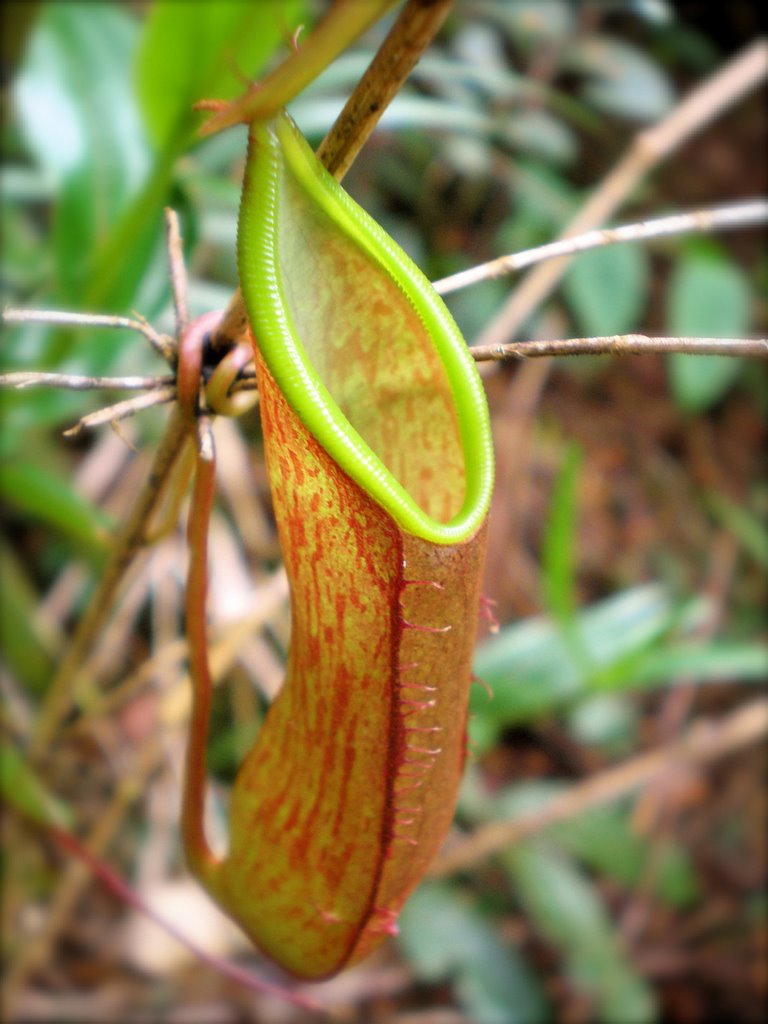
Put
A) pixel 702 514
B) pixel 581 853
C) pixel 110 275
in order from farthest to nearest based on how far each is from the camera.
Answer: pixel 702 514 → pixel 581 853 → pixel 110 275

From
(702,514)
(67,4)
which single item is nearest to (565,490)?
(67,4)

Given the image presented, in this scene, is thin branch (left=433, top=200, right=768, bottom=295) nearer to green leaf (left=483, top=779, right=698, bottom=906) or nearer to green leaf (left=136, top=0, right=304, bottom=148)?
green leaf (left=136, top=0, right=304, bottom=148)

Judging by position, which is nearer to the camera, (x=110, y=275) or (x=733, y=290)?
(x=110, y=275)

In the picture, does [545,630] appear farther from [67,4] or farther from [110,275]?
[67,4]

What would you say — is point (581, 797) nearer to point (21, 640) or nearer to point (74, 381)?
point (21, 640)

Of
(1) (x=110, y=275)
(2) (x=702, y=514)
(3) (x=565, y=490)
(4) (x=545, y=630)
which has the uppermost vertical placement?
(1) (x=110, y=275)

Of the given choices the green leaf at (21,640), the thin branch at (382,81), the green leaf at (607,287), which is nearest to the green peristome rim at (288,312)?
the thin branch at (382,81)

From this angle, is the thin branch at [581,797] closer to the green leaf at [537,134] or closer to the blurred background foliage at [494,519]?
the blurred background foliage at [494,519]
